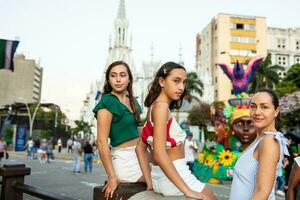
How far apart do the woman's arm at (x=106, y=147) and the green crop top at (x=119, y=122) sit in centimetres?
5

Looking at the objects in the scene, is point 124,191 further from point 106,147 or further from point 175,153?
point 175,153

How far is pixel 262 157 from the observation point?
210 cm

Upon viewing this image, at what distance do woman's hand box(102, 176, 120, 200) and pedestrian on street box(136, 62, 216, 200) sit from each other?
207mm

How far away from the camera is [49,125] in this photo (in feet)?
213

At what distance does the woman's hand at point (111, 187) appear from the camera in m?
2.45

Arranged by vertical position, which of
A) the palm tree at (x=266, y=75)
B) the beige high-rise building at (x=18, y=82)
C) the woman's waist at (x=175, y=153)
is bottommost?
the woman's waist at (x=175, y=153)

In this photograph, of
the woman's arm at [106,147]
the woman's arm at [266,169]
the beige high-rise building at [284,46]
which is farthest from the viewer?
the beige high-rise building at [284,46]

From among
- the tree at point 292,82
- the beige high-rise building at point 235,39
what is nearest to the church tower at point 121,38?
the beige high-rise building at point 235,39

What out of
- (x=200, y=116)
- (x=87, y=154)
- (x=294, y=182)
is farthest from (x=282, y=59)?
(x=294, y=182)

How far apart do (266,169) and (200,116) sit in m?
46.0

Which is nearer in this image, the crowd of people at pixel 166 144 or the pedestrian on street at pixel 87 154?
the crowd of people at pixel 166 144

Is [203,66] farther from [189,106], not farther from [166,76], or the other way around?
[166,76]

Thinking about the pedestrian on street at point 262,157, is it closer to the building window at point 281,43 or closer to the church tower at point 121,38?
the building window at point 281,43

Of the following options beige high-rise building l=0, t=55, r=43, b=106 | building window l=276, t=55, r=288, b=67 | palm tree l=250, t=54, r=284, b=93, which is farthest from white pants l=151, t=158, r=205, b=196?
beige high-rise building l=0, t=55, r=43, b=106
